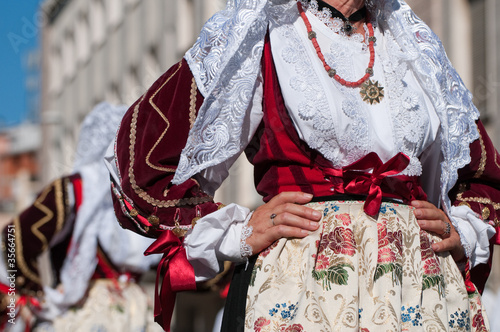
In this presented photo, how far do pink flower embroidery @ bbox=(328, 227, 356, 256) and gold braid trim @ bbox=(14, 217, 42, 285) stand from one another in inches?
137

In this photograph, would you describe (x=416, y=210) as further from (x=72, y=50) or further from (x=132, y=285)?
(x=72, y=50)

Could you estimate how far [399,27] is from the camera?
297cm

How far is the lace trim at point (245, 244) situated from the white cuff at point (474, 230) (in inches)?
24.7

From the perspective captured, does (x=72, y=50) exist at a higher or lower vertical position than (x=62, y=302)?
higher

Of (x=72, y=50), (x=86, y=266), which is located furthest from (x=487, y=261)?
(x=72, y=50)

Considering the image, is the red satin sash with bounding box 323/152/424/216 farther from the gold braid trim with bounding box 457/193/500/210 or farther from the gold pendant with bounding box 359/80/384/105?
the gold braid trim with bounding box 457/193/500/210

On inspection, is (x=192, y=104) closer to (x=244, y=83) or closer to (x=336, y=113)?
(x=244, y=83)

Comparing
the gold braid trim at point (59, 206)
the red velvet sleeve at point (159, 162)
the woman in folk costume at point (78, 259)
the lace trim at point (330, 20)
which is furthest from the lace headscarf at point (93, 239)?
the lace trim at point (330, 20)

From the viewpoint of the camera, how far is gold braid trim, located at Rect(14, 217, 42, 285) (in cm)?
565

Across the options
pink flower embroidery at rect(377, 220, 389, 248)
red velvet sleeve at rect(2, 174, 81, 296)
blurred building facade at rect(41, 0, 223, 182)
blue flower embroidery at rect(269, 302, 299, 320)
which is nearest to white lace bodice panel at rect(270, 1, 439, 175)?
pink flower embroidery at rect(377, 220, 389, 248)

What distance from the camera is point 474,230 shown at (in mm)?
2902

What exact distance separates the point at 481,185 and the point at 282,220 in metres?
0.80

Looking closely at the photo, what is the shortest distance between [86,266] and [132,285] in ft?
1.50

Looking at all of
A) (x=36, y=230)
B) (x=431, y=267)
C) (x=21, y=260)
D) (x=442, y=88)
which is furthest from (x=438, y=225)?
(x=21, y=260)
